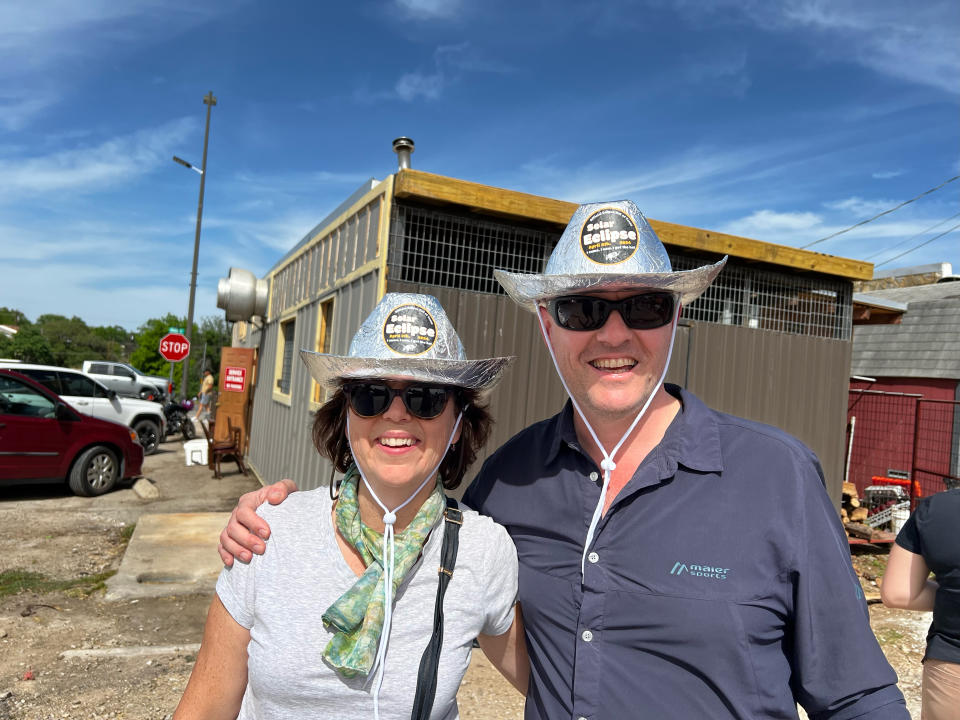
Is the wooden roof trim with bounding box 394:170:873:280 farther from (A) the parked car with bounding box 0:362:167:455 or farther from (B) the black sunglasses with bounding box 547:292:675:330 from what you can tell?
(A) the parked car with bounding box 0:362:167:455

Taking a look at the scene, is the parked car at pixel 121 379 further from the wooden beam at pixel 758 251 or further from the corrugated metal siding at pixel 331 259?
the wooden beam at pixel 758 251

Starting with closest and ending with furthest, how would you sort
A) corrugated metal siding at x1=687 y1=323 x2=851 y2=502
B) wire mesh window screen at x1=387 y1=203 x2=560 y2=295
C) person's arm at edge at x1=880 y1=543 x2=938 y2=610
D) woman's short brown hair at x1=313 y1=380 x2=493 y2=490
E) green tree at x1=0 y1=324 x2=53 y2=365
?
woman's short brown hair at x1=313 y1=380 x2=493 y2=490, person's arm at edge at x1=880 y1=543 x2=938 y2=610, wire mesh window screen at x1=387 y1=203 x2=560 y2=295, corrugated metal siding at x1=687 y1=323 x2=851 y2=502, green tree at x1=0 y1=324 x2=53 y2=365

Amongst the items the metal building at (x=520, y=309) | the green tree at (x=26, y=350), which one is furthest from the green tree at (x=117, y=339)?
the metal building at (x=520, y=309)

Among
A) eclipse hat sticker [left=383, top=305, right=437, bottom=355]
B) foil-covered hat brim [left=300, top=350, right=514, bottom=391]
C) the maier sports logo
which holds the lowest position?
the maier sports logo

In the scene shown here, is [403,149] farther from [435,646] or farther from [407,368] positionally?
[435,646]

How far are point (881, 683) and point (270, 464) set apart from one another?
9619mm

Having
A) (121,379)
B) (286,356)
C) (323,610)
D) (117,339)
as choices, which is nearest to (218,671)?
(323,610)

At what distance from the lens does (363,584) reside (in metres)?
1.62

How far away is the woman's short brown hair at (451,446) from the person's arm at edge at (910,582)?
6.52 feet

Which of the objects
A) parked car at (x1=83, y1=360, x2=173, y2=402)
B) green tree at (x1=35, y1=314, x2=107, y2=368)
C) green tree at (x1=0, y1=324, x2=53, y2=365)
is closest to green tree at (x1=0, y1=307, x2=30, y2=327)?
green tree at (x1=35, y1=314, x2=107, y2=368)

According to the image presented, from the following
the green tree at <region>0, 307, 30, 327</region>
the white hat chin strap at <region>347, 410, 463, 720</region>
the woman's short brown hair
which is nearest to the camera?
the white hat chin strap at <region>347, 410, 463, 720</region>

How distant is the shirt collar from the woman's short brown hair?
33 centimetres

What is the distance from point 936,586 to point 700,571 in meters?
1.89

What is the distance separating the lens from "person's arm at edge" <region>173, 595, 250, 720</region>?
5.47 feet
